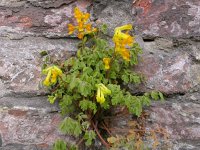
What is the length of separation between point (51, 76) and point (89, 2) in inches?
12.7

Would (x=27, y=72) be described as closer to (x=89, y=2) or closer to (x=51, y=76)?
(x=51, y=76)

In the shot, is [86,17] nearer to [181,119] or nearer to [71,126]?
[71,126]

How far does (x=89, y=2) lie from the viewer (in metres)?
1.39

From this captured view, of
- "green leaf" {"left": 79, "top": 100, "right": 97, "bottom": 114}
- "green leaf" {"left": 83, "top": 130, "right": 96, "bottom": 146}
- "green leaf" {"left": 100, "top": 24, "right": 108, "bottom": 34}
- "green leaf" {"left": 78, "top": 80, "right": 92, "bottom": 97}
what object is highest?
"green leaf" {"left": 100, "top": 24, "right": 108, "bottom": 34}

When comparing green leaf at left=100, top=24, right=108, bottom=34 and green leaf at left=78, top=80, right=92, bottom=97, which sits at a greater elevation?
green leaf at left=100, top=24, right=108, bottom=34

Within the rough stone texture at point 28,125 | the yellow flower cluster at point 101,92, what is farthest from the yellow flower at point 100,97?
the rough stone texture at point 28,125

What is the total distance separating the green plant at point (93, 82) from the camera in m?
1.22

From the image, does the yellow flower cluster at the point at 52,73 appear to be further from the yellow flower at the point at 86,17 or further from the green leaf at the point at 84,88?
the yellow flower at the point at 86,17

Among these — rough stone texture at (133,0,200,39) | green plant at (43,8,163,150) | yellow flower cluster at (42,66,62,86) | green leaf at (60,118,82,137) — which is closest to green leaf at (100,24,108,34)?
green plant at (43,8,163,150)

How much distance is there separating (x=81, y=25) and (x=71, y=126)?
0.34 m

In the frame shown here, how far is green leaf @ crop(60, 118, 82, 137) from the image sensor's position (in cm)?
121

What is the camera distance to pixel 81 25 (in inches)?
50.9

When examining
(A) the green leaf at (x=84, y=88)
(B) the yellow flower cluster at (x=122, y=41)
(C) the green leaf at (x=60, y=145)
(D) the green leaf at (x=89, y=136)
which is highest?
(B) the yellow flower cluster at (x=122, y=41)

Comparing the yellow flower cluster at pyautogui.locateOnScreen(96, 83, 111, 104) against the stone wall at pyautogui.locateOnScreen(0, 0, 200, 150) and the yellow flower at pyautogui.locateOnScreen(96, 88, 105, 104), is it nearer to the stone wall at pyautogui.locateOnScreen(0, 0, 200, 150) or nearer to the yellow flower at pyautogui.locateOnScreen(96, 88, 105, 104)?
the yellow flower at pyautogui.locateOnScreen(96, 88, 105, 104)
